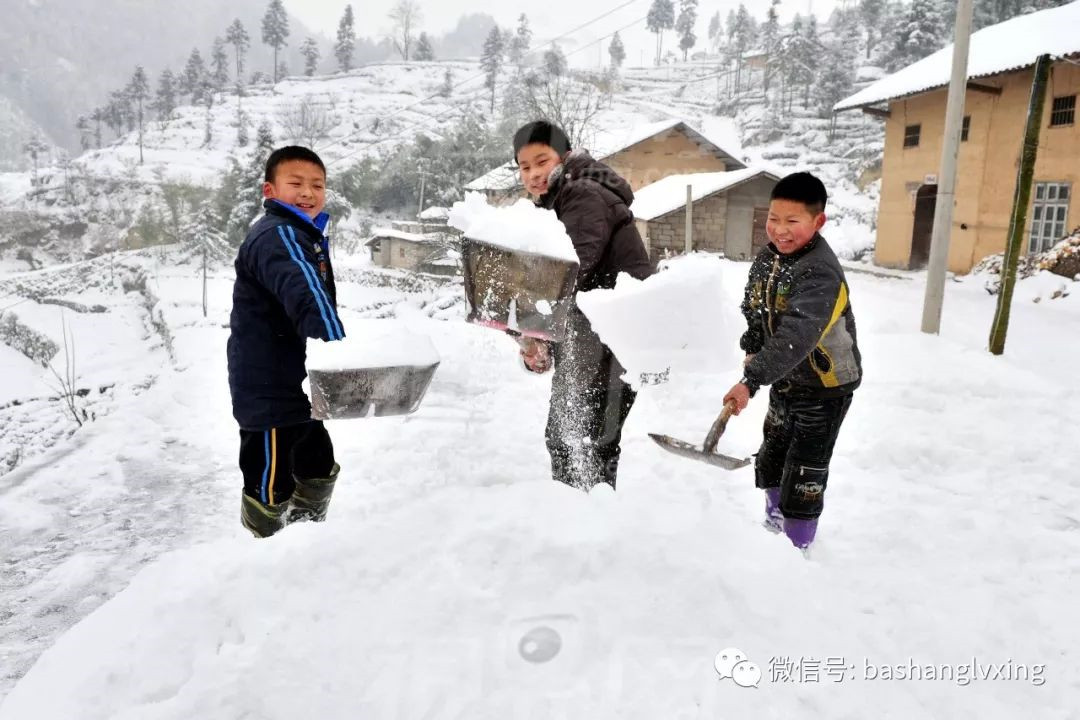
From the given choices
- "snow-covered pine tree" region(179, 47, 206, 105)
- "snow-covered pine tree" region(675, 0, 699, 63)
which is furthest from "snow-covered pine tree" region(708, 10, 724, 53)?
"snow-covered pine tree" region(179, 47, 206, 105)

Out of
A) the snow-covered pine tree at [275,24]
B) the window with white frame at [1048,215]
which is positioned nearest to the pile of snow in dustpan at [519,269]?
the window with white frame at [1048,215]

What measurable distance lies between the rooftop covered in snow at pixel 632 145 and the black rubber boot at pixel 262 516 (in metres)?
20.9

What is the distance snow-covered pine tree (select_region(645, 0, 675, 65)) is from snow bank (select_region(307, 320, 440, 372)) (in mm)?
108370

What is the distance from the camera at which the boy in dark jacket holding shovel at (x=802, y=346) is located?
2.45 metres

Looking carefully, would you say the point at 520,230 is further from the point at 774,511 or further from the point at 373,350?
the point at 774,511

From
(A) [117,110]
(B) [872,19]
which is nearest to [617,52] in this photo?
(B) [872,19]

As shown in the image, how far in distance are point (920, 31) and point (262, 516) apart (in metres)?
58.0

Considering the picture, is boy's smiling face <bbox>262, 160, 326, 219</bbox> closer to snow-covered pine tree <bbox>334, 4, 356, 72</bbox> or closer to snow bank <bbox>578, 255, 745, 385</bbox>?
snow bank <bbox>578, 255, 745, 385</bbox>

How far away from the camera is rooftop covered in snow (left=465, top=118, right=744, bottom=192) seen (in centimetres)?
2363

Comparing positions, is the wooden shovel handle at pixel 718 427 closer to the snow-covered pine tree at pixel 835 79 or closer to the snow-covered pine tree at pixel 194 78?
the snow-covered pine tree at pixel 835 79

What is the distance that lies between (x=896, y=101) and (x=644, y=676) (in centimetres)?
2290

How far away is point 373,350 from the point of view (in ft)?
6.84

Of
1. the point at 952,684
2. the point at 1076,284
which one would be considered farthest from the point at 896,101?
the point at 952,684

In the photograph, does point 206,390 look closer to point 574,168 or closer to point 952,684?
point 574,168
